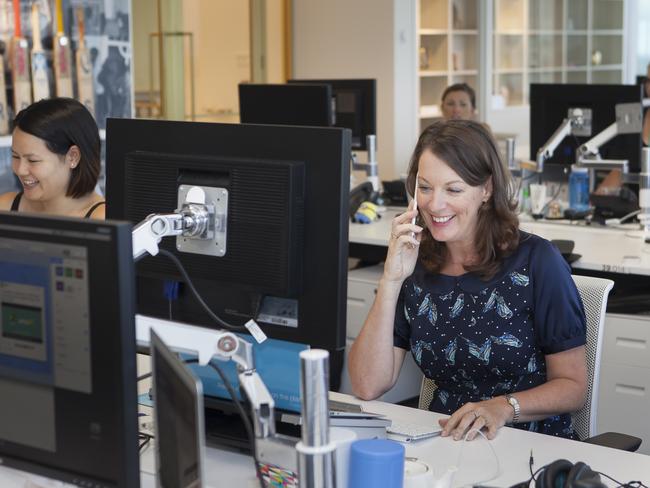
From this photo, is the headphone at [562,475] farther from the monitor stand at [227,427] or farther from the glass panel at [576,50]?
the glass panel at [576,50]

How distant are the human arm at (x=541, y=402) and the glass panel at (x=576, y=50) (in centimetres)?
660

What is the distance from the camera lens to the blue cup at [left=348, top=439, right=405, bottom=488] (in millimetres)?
1371

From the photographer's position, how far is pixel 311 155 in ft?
5.25

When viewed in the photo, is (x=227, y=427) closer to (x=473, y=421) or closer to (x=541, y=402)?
(x=473, y=421)

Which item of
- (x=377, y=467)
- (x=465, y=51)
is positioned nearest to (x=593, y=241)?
(x=377, y=467)

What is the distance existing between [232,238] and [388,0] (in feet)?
18.0

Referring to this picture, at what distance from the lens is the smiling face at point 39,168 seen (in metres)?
2.70

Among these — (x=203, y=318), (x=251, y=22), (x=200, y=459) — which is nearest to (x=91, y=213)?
(x=203, y=318)

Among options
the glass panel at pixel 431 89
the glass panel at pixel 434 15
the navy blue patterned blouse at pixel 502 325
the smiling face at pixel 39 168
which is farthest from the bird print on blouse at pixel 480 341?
the glass panel at pixel 434 15

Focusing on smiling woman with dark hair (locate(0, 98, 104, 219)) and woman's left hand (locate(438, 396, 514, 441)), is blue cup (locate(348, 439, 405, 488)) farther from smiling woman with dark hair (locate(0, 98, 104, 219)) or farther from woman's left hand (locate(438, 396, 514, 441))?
smiling woman with dark hair (locate(0, 98, 104, 219))

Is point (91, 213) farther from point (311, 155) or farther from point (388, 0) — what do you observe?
point (388, 0)

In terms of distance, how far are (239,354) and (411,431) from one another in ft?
1.98

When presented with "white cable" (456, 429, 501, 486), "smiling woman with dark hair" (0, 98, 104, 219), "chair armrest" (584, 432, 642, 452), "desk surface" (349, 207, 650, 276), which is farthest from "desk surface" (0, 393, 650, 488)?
"desk surface" (349, 207, 650, 276)

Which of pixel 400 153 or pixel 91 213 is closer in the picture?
pixel 91 213
